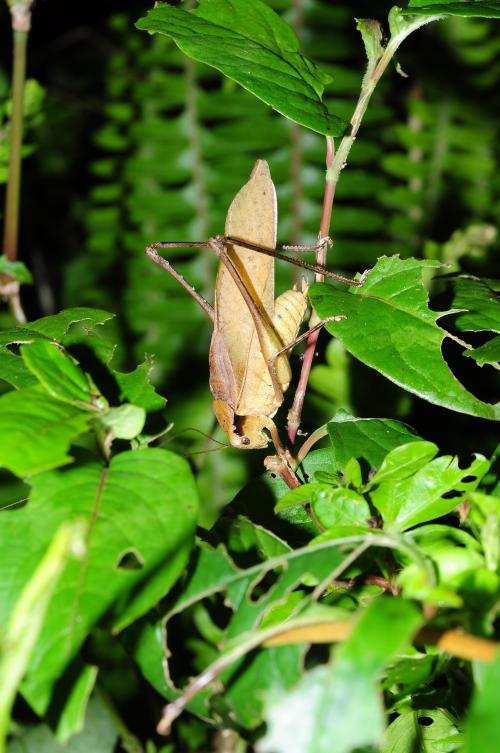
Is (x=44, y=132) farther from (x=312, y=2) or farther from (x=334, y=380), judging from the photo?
(x=334, y=380)

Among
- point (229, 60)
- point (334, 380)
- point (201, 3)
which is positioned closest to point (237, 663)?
point (229, 60)

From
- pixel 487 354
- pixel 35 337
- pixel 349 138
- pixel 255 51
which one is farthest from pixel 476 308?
pixel 35 337

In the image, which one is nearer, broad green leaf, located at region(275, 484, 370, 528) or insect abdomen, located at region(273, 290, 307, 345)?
broad green leaf, located at region(275, 484, 370, 528)

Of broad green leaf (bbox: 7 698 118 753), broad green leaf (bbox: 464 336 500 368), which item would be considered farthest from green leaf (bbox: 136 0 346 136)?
broad green leaf (bbox: 7 698 118 753)

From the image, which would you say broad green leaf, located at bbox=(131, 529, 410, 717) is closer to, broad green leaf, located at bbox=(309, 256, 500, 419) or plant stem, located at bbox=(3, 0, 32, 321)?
broad green leaf, located at bbox=(309, 256, 500, 419)

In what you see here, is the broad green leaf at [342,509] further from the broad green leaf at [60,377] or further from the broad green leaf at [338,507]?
the broad green leaf at [60,377]

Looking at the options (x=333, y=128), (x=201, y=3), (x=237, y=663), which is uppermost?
(x=201, y=3)
